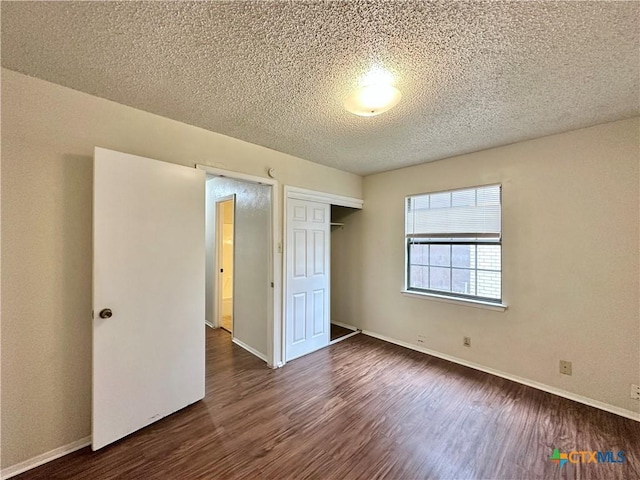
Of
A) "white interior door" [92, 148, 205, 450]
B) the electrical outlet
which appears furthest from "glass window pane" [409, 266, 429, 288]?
"white interior door" [92, 148, 205, 450]

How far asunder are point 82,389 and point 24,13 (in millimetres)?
2194

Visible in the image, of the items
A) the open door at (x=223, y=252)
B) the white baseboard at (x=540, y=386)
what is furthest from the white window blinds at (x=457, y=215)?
the open door at (x=223, y=252)

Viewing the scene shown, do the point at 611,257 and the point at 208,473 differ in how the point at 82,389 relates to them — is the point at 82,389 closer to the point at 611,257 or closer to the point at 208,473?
the point at 208,473

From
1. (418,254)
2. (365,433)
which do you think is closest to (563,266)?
(418,254)

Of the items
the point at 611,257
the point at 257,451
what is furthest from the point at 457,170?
the point at 257,451

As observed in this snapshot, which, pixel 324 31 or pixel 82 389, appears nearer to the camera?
pixel 324 31

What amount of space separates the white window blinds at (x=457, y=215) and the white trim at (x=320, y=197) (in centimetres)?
78

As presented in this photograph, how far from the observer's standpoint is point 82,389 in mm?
1841

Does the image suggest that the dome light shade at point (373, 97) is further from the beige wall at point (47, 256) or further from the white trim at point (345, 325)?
A: the white trim at point (345, 325)

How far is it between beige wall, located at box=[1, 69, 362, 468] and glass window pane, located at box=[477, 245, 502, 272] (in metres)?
3.59

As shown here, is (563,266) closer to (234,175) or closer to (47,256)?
(234,175)

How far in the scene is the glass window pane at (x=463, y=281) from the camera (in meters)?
3.11

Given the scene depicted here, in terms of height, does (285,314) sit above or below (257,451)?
above

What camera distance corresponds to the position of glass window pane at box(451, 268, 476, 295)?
3.11m
